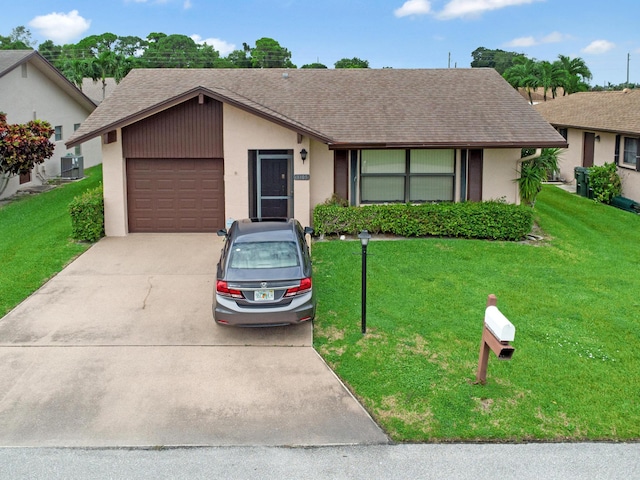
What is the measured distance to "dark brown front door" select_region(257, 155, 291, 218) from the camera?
56.5 ft

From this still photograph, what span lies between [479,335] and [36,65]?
73.8 feet

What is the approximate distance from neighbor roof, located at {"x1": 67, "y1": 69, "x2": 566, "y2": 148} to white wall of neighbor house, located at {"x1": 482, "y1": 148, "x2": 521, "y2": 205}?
0.66m

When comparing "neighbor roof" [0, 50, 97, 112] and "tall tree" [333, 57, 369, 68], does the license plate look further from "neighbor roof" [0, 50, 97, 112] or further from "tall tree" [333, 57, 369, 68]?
"tall tree" [333, 57, 369, 68]

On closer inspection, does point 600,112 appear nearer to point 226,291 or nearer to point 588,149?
point 588,149

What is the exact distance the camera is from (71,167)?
92.1 feet

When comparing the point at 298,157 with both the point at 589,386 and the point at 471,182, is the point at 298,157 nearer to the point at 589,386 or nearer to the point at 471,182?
the point at 471,182

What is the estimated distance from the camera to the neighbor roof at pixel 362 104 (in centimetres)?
1675

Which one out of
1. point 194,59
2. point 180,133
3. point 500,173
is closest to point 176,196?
point 180,133

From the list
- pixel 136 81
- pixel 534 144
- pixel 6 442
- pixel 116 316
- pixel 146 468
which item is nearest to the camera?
pixel 146 468

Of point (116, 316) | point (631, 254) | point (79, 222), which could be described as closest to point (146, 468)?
point (116, 316)

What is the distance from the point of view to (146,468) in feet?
21.9

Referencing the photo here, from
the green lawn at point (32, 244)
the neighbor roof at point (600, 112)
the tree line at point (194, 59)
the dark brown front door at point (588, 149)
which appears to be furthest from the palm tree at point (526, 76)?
the green lawn at point (32, 244)

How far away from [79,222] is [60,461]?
9.97m

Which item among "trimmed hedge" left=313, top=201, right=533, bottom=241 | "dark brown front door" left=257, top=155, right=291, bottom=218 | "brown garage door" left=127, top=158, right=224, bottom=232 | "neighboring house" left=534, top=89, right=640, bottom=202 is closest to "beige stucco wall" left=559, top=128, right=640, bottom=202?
"neighboring house" left=534, top=89, right=640, bottom=202
